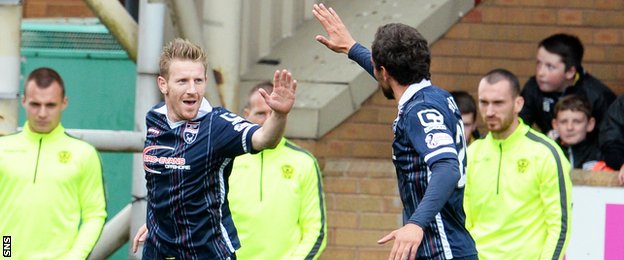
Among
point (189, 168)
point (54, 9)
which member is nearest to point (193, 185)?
point (189, 168)

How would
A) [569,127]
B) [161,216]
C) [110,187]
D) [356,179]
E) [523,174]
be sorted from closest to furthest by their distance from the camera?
[161,216] → [523,174] → [569,127] → [356,179] → [110,187]

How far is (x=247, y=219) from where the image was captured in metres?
8.93

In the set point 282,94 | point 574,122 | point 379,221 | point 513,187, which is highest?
point 282,94

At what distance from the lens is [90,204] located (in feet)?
28.7

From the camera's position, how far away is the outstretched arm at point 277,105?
6.18 m

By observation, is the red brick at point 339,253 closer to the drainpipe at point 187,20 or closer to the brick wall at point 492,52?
the brick wall at point 492,52

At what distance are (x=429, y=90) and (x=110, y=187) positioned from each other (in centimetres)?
522

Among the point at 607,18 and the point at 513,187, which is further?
the point at 607,18

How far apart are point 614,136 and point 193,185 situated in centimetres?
365

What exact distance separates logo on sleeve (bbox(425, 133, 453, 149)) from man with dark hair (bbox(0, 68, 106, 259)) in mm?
3085

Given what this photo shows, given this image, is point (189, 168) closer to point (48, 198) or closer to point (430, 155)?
point (430, 155)

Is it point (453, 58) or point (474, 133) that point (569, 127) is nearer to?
point (474, 133)

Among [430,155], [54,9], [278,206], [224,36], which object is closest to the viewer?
[430,155]

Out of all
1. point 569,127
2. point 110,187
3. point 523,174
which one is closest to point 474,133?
point 569,127
